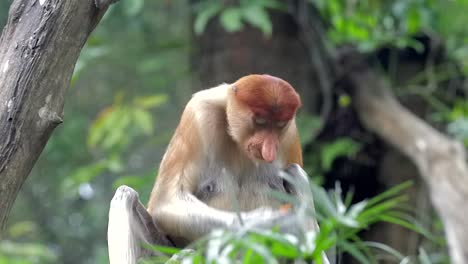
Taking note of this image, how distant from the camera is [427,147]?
8.30m

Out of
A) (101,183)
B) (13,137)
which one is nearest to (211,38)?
(101,183)

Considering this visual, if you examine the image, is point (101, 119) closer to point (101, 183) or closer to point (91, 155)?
point (91, 155)

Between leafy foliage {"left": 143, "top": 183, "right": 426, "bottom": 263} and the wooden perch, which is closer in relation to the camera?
leafy foliage {"left": 143, "top": 183, "right": 426, "bottom": 263}

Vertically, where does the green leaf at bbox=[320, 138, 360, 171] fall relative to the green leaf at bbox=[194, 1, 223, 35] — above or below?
below

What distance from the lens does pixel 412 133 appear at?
28.4 ft

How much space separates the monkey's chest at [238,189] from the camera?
5.51 meters

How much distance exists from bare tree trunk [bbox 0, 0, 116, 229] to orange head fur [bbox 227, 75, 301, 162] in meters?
1.06

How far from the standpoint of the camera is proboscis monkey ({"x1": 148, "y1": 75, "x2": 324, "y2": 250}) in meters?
5.22

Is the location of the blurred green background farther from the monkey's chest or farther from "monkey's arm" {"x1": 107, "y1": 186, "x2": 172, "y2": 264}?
"monkey's arm" {"x1": 107, "y1": 186, "x2": 172, "y2": 264}

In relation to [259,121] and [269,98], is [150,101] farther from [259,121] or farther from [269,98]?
[269,98]

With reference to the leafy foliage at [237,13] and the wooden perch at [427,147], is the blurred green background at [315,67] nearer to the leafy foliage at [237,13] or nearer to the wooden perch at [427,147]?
the leafy foliage at [237,13]

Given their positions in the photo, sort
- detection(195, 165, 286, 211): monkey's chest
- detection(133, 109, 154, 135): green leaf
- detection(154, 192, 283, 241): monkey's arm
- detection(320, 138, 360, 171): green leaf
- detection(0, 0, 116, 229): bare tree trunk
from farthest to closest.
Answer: detection(133, 109, 154, 135): green leaf
detection(320, 138, 360, 171): green leaf
detection(195, 165, 286, 211): monkey's chest
detection(154, 192, 283, 241): monkey's arm
detection(0, 0, 116, 229): bare tree trunk

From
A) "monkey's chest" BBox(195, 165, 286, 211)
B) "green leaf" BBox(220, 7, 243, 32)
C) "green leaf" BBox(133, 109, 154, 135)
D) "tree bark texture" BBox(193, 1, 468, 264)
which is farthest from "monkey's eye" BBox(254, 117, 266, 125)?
"green leaf" BBox(133, 109, 154, 135)

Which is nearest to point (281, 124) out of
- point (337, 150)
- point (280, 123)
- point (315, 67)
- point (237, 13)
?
point (280, 123)
